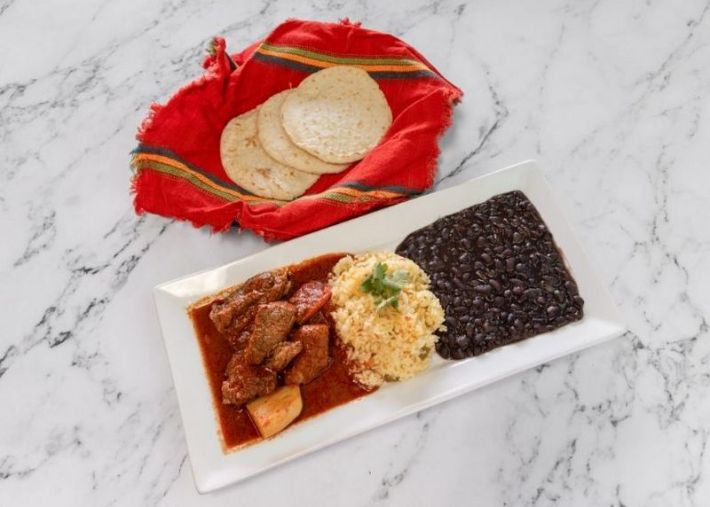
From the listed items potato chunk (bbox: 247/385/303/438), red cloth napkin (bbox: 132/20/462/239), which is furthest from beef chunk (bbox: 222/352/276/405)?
red cloth napkin (bbox: 132/20/462/239)

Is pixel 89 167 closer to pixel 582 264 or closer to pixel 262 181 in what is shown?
pixel 262 181

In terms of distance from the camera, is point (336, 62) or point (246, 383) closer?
point (246, 383)

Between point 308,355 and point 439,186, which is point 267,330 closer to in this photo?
point 308,355

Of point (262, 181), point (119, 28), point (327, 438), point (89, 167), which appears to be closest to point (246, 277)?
point (262, 181)

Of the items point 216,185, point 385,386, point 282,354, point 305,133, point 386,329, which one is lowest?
point 385,386

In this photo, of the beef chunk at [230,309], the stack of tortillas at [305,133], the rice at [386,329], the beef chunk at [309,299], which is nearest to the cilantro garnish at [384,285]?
the rice at [386,329]

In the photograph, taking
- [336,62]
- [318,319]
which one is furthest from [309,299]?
[336,62]

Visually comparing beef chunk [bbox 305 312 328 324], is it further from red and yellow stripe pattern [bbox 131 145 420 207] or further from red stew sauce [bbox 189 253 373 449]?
red and yellow stripe pattern [bbox 131 145 420 207]
